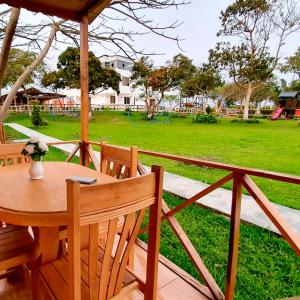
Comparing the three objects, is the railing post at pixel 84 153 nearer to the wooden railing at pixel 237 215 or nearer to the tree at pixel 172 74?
the wooden railing at pixel 237 215

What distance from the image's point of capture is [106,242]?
891mm

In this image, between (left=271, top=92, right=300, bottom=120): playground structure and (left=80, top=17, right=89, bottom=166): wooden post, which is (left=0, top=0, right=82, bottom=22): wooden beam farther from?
(left=271, top=92, right=300, bottom=120): playground structure

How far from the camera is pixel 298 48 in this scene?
17.7 m

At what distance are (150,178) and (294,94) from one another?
2583 centimetres

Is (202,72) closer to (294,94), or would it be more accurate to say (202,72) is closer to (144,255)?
(294,94)

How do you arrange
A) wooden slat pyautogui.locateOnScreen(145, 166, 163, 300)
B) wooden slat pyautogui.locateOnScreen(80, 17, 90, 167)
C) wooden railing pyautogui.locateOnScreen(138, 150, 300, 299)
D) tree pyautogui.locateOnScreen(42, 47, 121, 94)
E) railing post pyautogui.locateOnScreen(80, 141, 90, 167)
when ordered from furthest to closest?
tree pyautogui.locateOnScreen(42, 47, 121, 94) < railing post pyautogui.locateOnScreen(80, 141, 90, 167) < wooden slat pyautogui.locateOnScreen(80, 17, 90, 167) < wooden railing pyautogui.locateOnScreen(138, 150, 300, 299) < wooden slat pyautogui.locateOnScreen(145, 166, 163, 300)

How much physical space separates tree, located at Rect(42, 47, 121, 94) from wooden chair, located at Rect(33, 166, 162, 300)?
16.3 meters

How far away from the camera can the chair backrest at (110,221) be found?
75cm

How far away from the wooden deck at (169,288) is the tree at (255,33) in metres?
16.0

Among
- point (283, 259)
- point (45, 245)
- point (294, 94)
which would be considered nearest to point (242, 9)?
point (294, 94)

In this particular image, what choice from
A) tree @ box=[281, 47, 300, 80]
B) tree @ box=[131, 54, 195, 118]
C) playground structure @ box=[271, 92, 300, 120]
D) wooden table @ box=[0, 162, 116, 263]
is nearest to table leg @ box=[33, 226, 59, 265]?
wooden table @ box=[0, 162, 116, 263]

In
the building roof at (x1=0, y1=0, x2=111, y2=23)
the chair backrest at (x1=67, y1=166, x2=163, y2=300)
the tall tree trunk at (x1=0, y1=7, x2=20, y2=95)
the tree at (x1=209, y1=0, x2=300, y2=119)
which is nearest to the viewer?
the chair backrest at (x1=67, y1=166, x2=163, y2=300)

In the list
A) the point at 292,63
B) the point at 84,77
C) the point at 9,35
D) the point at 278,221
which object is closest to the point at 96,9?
the point at 84,77

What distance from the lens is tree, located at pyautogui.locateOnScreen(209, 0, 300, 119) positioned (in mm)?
15008
